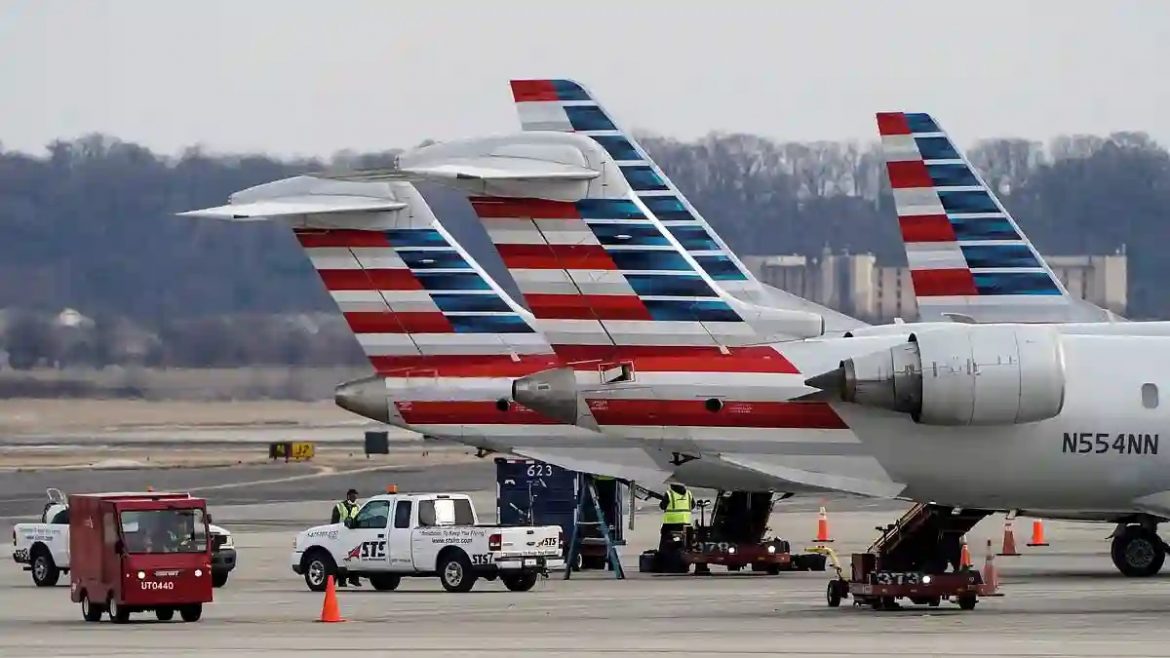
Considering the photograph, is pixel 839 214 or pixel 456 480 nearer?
pixel 456 480

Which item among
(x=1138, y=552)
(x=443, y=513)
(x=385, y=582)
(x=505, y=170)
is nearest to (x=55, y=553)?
(x=385, y=582)

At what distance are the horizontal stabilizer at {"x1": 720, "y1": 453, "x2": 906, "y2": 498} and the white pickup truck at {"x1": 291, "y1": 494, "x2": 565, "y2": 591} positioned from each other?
722 cm

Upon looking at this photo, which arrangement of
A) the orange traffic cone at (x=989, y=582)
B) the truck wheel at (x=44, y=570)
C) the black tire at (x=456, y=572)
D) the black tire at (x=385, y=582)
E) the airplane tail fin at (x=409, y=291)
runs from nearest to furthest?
the orange traffic cone at (x=989, y=582) → the black tire at (x=456, y=572) → the black tire at (x=385, y=582) → the truck wheel at (x=44, y=570) → the airplane tail fin at (x=409, y=291)

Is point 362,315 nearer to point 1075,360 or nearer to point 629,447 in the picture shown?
point 629,447

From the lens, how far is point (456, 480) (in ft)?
266

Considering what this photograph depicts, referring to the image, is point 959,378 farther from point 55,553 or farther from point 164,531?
point 55,553

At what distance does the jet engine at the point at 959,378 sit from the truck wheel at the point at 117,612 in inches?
422

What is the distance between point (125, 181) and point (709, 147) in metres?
23.4

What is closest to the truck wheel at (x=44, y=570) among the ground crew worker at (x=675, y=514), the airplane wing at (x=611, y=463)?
the airplane wing at (x=611, y=463)

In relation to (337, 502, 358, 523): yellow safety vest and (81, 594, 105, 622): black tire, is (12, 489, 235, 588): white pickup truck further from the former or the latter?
(81, 594, 105, 622): black tire

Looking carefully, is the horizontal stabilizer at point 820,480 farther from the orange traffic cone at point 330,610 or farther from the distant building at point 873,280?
the distant building at point 873,280

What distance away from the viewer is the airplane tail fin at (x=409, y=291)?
4559cm

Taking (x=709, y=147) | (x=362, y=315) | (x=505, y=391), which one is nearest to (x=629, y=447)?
(x=505, y=391)

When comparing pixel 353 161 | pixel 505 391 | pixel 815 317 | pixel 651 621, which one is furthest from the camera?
pixel 353 161
